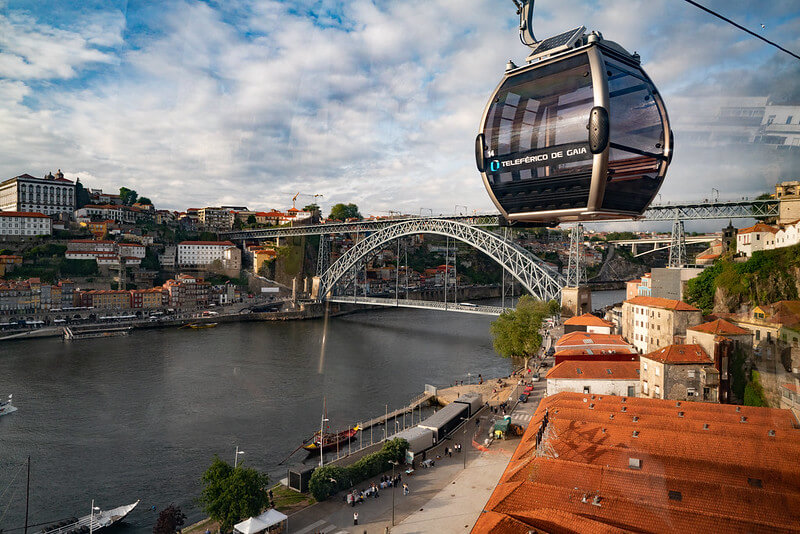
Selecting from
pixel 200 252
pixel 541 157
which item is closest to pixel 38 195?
pixel 200 252

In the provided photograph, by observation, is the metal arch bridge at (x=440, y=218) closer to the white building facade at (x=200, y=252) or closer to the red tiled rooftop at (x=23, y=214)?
the white building facade at (x=200, y=252)

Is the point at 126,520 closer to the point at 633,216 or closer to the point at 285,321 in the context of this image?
the point at 633,216

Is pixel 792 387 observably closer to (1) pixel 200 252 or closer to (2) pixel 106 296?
(2) pixel 106 296

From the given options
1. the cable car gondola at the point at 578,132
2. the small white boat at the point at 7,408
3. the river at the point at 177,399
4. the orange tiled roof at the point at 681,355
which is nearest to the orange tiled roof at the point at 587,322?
the river at the point at 177,399

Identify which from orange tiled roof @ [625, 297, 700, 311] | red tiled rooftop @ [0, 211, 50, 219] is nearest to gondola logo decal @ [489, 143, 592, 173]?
orange tiled roof @ [625, 297, 700, 311]

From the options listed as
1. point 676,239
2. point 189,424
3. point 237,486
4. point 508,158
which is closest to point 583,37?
point 508,158

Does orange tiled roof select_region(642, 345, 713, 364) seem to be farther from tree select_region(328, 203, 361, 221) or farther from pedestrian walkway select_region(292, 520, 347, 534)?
tree select_region(328, 203, 361, 221)
